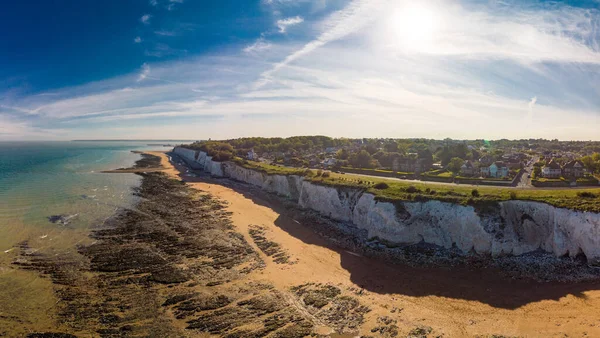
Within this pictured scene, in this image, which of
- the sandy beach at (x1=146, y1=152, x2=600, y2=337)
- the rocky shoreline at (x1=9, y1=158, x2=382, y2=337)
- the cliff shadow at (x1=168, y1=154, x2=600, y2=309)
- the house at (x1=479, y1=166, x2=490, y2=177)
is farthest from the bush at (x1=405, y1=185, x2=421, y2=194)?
the house at (x1=479, y1=166, x2=490, y2=177)

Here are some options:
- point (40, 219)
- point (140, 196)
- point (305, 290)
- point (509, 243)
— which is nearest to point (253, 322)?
point (305, 290)

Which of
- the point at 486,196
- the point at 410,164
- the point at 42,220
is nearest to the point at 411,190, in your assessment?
the point at 486,196

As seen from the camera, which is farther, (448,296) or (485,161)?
(485,161)

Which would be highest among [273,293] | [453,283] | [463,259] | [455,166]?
[455,166]

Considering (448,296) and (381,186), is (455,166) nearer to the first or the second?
(381,186)

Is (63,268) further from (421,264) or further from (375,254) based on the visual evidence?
(421,264)

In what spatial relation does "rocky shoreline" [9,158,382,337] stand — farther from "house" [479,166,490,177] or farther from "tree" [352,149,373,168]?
"house" [479,166,490,177]
